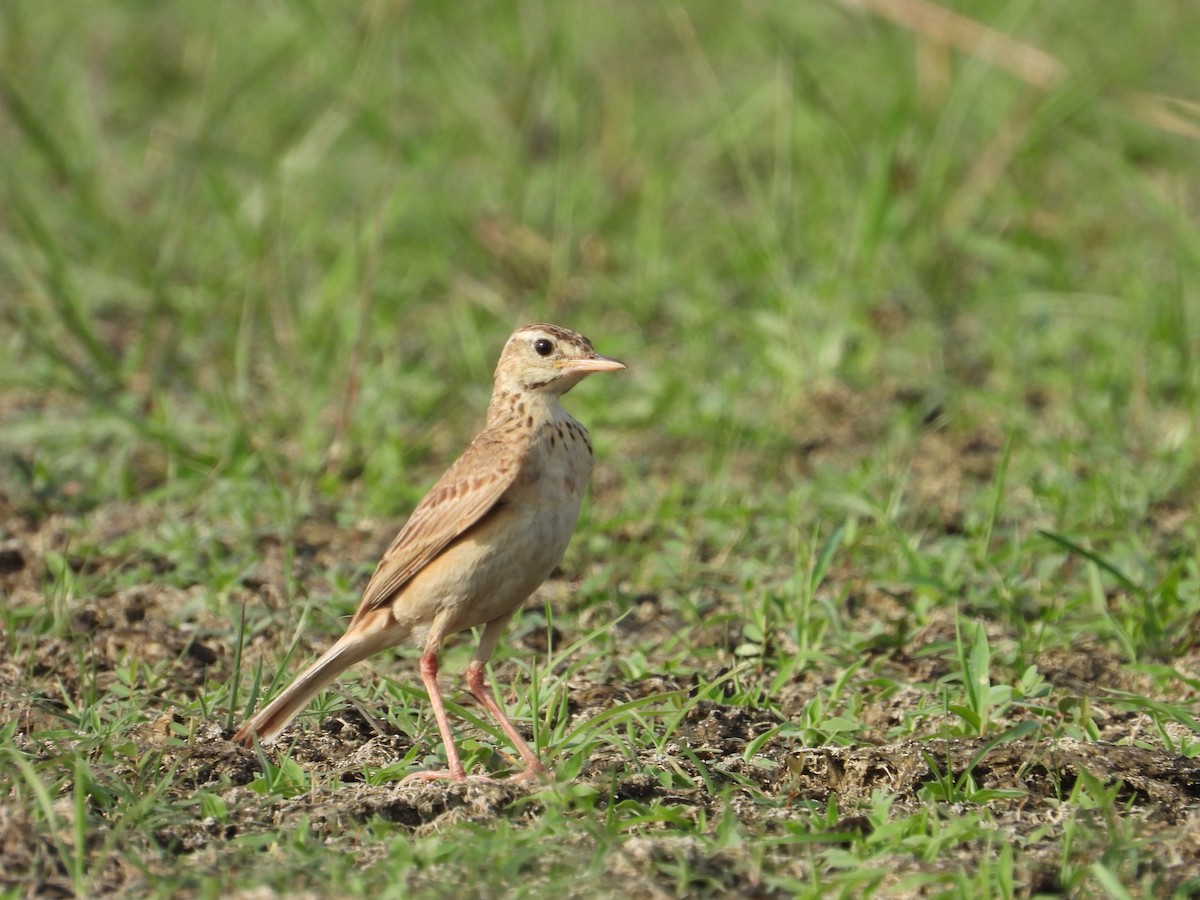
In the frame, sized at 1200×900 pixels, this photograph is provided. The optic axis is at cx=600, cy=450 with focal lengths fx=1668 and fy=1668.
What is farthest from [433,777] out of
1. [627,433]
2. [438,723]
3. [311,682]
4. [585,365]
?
[627,433]

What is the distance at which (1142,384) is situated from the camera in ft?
21.6

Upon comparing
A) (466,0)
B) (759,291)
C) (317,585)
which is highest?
(466,0)

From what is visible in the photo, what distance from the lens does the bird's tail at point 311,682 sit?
4.14 metres

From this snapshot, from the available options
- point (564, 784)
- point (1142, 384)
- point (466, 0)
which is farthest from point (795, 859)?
point (466, 0)

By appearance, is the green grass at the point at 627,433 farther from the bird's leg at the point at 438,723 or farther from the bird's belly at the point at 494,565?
the bird's belly at the point at 494,565

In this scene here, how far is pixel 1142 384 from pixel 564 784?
147 inches

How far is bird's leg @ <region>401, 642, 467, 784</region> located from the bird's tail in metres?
0.15

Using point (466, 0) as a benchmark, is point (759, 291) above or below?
below

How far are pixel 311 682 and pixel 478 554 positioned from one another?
54 cm

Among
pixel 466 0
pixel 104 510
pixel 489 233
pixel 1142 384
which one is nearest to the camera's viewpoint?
pixel 104 510

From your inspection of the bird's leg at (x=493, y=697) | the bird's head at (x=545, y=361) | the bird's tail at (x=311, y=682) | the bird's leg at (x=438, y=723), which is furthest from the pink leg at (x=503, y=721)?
the bird's head at (x=545, y=361)

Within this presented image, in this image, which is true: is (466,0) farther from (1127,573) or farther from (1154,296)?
(1127,573)

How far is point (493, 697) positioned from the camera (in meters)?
4.60

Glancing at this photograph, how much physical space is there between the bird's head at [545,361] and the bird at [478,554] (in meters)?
0.01
